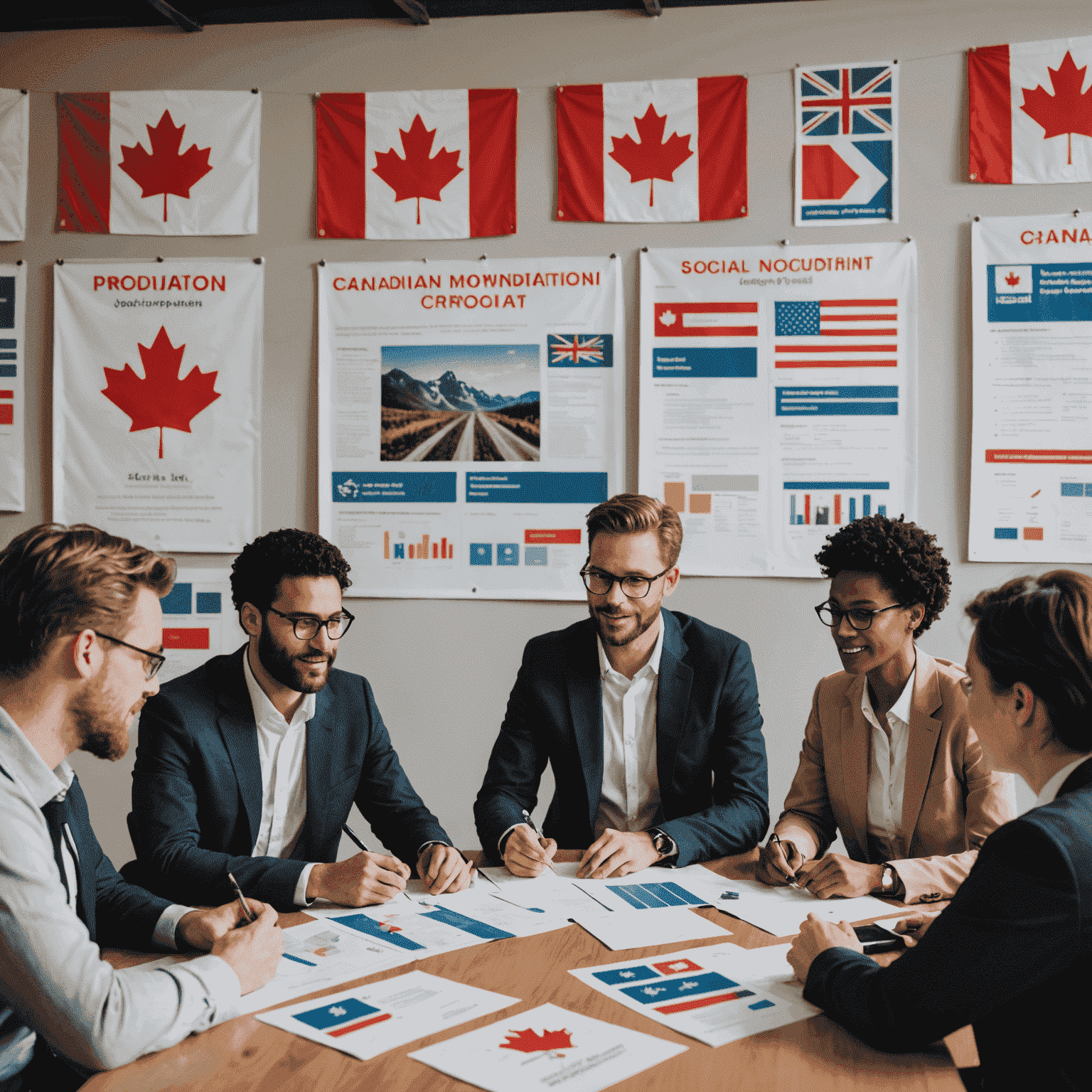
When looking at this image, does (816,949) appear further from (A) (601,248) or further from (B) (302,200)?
(B) (302,200)

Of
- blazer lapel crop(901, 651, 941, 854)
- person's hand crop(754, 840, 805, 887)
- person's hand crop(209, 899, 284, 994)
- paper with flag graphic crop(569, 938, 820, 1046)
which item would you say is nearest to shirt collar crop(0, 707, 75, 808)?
person's hand crop(209, 899, 284, 994)

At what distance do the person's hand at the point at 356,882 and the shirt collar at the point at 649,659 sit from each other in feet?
2.80

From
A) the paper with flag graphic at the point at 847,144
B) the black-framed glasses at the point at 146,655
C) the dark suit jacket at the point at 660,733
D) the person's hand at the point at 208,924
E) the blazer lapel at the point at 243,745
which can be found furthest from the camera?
the paper with flag graphic at the point at 847,144

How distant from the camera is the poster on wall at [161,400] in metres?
3.45

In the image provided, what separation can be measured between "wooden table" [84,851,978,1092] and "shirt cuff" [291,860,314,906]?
0.36 m

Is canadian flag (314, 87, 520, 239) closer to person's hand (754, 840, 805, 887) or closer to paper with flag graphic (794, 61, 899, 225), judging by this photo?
paper with flag graphic (794, 61, 899, 225)

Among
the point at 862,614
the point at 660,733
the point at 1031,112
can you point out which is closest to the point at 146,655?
the point at 660,733

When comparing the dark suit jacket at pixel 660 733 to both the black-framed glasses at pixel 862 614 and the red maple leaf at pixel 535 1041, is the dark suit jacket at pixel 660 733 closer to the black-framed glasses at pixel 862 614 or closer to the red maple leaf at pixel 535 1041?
the black-framed glasses at pixel 862 614

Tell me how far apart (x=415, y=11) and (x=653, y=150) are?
928mm

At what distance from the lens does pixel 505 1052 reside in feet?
3.96

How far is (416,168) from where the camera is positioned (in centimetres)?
339

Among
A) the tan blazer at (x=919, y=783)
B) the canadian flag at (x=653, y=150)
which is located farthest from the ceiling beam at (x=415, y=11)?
the tan blazer at (x=919, y=783)

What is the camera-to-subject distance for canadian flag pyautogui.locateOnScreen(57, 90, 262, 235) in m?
3.44

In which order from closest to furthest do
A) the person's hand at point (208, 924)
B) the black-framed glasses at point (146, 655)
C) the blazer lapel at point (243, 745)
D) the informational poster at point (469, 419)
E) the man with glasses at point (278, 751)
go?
the black-framed glasses at point (146, 655) < the person's hand at point (208, 924) < the man with glasses at point (278, 751) < the blazer lapel at point (243, 745) < the informational poster at point (469, 419)
